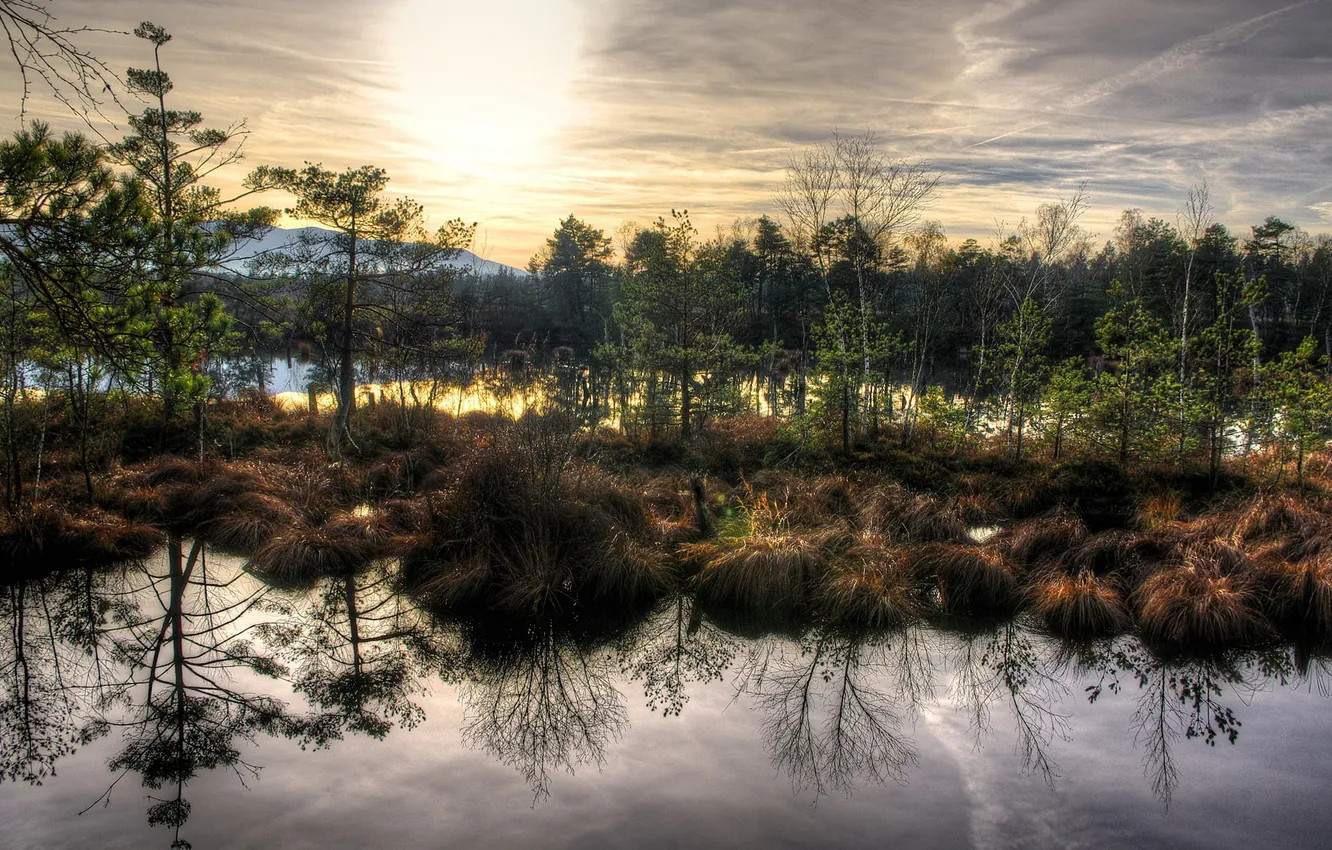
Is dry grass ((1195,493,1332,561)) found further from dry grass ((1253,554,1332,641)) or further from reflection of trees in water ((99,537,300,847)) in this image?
reflection of trees in water ((99,537,300,847))

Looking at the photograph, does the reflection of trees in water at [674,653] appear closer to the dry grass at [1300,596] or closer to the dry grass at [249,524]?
the dry grass at [249,524]

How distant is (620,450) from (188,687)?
35.9ft

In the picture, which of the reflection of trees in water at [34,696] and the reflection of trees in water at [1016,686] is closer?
the reflection of trees in water at [34,696]

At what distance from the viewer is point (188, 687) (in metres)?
7.03

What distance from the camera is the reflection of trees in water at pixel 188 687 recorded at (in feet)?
18.9

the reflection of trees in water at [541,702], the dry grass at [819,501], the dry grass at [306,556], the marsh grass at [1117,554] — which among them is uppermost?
the dry grass at [819,501]

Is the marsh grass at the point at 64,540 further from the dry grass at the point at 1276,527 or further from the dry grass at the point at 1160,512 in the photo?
the dry grass at the point at 1276,527

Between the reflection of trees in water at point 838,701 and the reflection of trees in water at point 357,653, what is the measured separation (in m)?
3.30

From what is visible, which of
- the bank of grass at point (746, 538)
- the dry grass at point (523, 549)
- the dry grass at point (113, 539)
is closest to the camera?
the bank of grass at point (746, 538)

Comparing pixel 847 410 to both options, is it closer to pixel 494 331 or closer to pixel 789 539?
pixel 789 539

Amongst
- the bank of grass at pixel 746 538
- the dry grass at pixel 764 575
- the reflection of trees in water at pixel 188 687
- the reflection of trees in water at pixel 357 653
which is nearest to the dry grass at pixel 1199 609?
the bank of grass at pixel 746 538

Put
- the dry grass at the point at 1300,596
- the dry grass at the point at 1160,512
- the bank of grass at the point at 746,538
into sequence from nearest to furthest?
the dry grass at the point at 1300,596 < the bank of grass at the point at 746,538 < the dry grass at the point at 1160,512

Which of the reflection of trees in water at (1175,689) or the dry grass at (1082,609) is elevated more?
the dry grass at (1082,609)

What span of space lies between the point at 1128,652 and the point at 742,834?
5.18 metres
